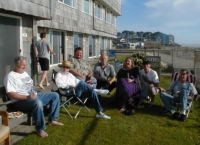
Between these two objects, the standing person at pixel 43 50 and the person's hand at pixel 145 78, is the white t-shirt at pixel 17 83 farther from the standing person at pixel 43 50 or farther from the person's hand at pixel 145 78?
the standing person at pixel 43 50

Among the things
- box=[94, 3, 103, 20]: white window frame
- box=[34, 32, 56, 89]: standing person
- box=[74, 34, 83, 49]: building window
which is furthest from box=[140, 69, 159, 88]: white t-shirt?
box=[94, 3, 103, 20]: white window frame

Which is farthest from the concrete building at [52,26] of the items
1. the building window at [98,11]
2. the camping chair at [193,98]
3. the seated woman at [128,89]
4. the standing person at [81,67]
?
the camping chair at [193,98]

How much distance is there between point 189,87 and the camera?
225 inches

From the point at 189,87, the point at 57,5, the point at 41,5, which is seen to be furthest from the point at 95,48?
the point at 189,87

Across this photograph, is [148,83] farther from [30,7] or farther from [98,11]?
[98,11]

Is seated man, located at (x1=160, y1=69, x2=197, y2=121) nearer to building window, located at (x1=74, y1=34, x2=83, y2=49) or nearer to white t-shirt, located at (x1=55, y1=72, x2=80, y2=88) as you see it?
white t-shirt, located at (x1=55, y1=72, x2=80, y2=88)

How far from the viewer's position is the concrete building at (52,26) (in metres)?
6.62

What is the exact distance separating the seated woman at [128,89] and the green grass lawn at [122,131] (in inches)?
10.9

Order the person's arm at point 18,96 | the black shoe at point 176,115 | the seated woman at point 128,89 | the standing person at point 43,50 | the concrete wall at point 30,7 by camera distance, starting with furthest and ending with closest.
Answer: the standing person at point 43,50 → the concrete wall at point 30,7 → the seated woman at point 128,89 → the black shoe at point 176,115 → the person's arm at point 18,96

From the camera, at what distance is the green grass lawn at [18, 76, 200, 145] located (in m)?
4.24

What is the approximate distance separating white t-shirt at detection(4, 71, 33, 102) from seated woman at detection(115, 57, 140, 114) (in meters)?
2.31

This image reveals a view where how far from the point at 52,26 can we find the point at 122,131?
24.9 feet

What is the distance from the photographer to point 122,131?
4699mm

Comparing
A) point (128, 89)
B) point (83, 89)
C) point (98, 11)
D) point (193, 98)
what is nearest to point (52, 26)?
point (128, 89)
